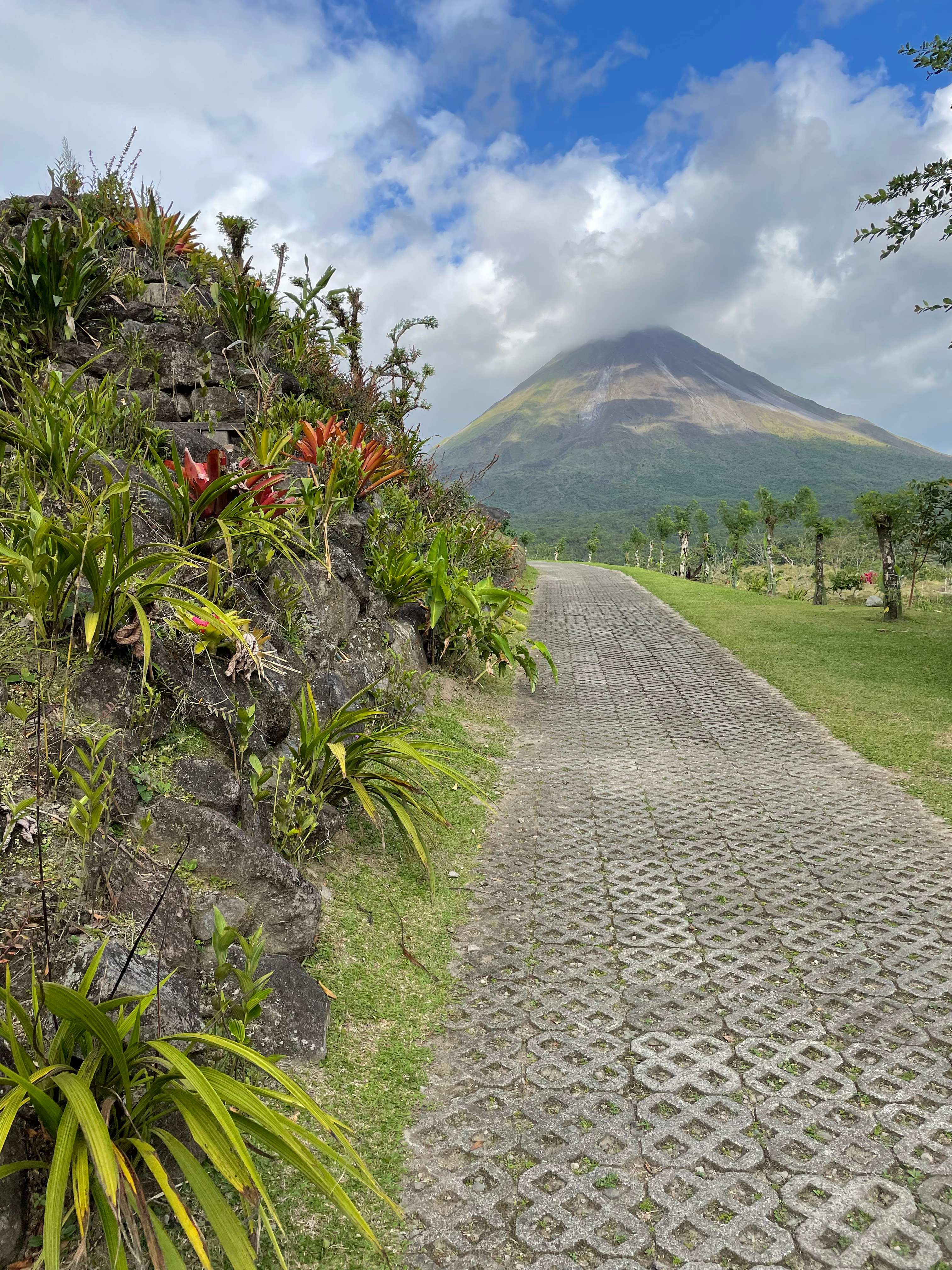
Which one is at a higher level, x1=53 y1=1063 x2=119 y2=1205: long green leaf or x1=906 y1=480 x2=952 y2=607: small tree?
x1=906 y1=480 x2=952 y2=607: small tree

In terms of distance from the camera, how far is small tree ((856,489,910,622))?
1186 cm

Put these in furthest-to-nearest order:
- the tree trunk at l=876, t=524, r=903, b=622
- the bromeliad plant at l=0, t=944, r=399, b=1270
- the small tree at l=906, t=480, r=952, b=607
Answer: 1. the tree trunk at l=876, t=524, r=903, b=622
2. the small tree at l=906, t=480, r=952, b=607
3. the bromeliad plant at l=0, t=944, r=399, b=1270

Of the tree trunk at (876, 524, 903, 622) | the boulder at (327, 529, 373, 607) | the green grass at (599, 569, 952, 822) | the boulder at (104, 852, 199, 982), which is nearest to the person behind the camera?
the boulder at (104, 852, 199, 982)

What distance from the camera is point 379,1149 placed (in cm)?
220

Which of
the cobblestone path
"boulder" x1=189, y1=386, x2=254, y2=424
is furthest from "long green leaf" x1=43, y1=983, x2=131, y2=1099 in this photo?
"boulder" x1=189, y1=386, x2=254, y2=424

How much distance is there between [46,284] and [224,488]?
3231 millimetres

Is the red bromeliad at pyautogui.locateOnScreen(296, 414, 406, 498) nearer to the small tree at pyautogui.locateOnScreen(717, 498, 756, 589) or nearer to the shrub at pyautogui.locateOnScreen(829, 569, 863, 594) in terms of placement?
the shrub at pyautogui.locateOnScreen(829, 569, 863, 594)

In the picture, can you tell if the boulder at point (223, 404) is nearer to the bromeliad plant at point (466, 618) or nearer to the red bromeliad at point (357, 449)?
the red bromeliad at point (357, 449)

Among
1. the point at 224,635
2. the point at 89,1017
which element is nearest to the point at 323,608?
the point at 224,635

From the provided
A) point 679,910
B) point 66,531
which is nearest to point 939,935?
point 679,910

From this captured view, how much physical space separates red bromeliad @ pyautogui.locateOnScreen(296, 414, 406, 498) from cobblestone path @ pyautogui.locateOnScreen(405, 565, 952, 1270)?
108 inches

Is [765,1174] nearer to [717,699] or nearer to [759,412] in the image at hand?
[717,699]

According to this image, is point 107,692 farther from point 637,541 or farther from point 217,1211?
point 637,541

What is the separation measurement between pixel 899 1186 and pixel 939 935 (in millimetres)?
1588
